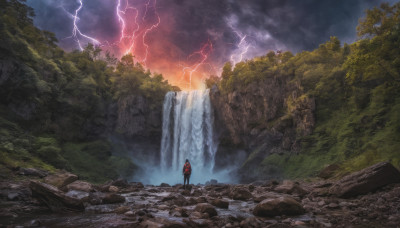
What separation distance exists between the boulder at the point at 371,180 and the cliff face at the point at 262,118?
15516 mm

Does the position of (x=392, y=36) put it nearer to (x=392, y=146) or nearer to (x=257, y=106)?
Result: (x=392, y=146)

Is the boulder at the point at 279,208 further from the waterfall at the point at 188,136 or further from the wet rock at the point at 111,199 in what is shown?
the waterfall at the point at 188,136

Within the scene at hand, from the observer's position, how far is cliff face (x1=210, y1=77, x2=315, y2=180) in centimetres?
2498

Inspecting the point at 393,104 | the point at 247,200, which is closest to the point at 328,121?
the point at 393,104

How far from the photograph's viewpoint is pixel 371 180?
293 inches

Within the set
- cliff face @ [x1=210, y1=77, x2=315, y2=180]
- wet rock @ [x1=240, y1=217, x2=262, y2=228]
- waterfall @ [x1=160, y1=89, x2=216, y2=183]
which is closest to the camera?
wet rock @ [x1=240, y1=217, x2=262, y2=228]

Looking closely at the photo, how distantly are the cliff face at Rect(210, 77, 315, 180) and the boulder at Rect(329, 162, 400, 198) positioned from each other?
50.9ft

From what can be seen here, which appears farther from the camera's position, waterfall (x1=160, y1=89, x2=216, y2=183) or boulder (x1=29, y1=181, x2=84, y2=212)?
waterfall (x1=160, y1=89, x2=216, y2=183)

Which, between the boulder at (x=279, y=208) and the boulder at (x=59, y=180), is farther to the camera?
the boulder at (x=59, y=180)

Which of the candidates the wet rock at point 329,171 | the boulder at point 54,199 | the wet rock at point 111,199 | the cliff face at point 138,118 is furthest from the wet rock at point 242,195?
the cliff face at point 138,118

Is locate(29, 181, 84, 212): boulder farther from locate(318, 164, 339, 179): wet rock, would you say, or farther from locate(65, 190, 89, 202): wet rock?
locate(318, 164, 339, 179): wet rock

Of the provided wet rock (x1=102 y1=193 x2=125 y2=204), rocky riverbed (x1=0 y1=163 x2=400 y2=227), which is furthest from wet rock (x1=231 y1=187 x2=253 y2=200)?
wet rock (x1=102 y1=193 x2=125 y2=204)

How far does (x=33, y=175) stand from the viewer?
1225cm

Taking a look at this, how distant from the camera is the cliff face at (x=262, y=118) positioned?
82.0 ft
